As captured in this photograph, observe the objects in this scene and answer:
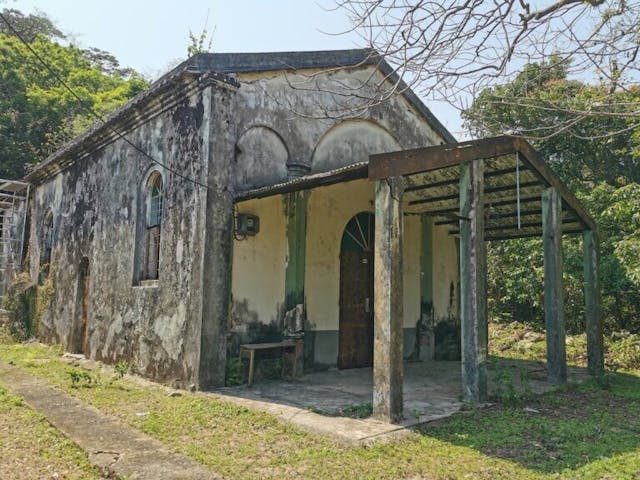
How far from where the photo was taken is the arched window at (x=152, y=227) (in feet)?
31.5

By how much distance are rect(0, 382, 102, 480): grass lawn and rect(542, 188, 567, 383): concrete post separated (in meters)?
6.23

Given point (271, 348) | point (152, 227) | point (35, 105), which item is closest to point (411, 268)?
point (271, 348)

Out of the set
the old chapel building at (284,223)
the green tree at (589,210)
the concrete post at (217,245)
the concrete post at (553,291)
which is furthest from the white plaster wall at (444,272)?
the concrete post at (217,245)

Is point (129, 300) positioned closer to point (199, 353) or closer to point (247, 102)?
point (199, 353)

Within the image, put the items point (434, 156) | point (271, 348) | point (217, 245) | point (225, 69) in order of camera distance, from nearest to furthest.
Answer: point (434, 156), point (217, 245), point (271, 348), point (225, 69)

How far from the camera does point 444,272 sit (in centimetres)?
1236

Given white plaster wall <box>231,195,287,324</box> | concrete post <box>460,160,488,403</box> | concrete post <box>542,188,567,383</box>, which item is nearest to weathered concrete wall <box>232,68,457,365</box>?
white plaster wall <box>231,195,287,324</box>

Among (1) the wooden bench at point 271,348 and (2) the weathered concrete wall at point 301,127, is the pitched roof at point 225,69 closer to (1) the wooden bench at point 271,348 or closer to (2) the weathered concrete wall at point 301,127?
(2) the weathered concrete wall at point 301,127

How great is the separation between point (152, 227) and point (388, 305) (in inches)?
220

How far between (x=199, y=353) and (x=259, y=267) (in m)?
1.72

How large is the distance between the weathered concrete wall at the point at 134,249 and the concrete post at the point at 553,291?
515 centimetres

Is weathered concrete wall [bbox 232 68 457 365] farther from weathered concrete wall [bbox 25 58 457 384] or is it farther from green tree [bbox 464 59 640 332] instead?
green tree [bbox 464 59 640 332]

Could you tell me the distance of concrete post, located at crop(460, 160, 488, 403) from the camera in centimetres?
612

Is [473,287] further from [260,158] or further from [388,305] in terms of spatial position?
[260,158]
